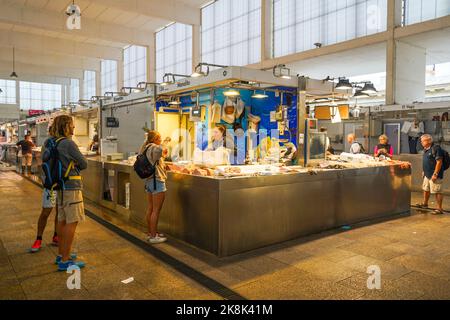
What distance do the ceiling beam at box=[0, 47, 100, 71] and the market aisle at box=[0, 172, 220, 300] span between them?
1881cm

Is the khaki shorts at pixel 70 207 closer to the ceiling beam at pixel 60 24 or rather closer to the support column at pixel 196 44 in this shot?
the support column at pixel 196 44

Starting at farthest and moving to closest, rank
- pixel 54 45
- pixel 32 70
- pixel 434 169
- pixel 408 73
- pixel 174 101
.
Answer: pixel 32 70, pixel 54 45, pixel 408 73, pixel 174 101, pixel 434 169

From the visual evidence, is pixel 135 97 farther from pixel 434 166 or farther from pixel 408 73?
pixel 408 73

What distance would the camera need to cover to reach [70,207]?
13.4 feet

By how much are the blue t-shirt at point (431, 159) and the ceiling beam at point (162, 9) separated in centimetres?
1137

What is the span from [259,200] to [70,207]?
7.91 feet

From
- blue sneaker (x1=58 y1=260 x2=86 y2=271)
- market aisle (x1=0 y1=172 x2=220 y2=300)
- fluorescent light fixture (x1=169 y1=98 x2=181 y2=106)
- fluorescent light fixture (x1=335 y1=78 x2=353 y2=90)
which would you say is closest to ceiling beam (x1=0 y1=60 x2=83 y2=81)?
fluorescent light fixture (x1=169 y1=98 x2=181 y2=106)

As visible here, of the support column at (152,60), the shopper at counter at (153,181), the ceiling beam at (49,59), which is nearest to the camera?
the shopper at counter at (153,181)

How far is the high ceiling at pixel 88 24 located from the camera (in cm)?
1433

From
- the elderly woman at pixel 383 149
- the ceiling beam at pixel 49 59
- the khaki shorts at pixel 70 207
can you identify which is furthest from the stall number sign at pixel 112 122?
the ceiling beam at pixel 49 59

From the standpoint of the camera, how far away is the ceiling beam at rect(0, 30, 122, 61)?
1792cm

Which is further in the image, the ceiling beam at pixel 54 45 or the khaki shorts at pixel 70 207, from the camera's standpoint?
the ceiling beam at pixel 54 45

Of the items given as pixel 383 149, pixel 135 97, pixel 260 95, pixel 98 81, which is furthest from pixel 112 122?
pixel 98 81

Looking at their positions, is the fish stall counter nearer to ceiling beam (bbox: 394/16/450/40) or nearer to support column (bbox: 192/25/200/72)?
ceiling beam (bbox: 394/16/450/40)
